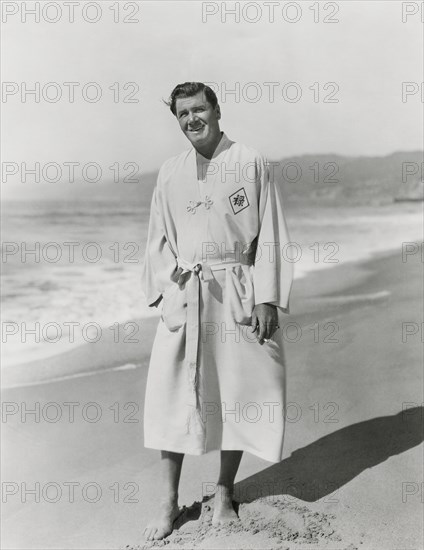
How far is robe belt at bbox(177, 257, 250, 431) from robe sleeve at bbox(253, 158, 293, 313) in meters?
0.13

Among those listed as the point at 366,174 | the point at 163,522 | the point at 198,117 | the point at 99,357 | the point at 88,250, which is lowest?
the point at 163,522

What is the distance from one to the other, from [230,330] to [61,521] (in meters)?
1.15

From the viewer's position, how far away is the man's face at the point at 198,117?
2.46 meters

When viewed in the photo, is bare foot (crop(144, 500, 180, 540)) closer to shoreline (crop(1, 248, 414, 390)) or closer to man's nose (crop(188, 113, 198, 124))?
shoreline (crop(1, 248, 414, 390))

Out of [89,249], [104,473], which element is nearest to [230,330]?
[104,473]

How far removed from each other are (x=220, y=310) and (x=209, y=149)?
60 cm

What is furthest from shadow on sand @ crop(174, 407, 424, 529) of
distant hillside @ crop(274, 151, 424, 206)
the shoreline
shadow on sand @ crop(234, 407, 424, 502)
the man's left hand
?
distant hillside @ crop(274, 151, 424, 206)

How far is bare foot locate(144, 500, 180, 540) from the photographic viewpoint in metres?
2.56

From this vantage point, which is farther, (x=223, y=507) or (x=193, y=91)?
(x=223, y=507)

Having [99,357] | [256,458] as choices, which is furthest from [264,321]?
[99,357]

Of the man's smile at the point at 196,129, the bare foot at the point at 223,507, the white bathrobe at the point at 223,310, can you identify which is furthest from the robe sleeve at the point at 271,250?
the bare foot at the point at 223,507

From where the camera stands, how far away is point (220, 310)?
2543mm

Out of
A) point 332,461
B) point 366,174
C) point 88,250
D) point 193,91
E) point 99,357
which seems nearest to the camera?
point 193,91

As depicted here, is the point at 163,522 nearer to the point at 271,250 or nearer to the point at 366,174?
the point at 271,250
